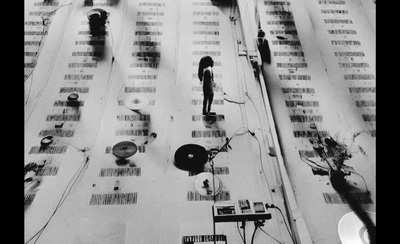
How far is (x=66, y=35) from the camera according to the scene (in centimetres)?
944

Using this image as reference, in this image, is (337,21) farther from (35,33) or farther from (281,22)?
(35,33)

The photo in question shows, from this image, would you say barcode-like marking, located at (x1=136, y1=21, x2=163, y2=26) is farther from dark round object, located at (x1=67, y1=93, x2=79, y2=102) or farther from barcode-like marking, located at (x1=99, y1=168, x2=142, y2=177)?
barcode-like marking, located at (x1=99, y1=168, x2=142, y2=177)

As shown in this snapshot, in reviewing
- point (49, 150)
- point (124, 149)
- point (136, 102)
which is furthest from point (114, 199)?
point (136, 102)

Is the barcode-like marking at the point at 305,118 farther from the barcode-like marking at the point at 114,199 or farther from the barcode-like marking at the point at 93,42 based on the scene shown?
the barcode-like marking at the point at 93,42

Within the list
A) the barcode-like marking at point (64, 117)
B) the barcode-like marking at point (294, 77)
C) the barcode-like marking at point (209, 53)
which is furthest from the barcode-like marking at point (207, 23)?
the barcode-like marking at point (64, 117)

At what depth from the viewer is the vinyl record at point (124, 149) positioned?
21.3ft

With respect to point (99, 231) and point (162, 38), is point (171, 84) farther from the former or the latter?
point (99, 231)

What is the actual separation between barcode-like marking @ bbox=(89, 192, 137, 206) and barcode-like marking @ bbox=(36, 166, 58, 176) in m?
1.07

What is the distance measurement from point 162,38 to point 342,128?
17.8 feet

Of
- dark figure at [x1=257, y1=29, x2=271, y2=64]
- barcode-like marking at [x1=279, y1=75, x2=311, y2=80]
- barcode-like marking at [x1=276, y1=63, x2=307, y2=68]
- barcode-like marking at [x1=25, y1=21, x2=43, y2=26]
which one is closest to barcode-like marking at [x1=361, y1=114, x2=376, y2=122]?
barcode-like marking at [x1=279, y1=75, x2=311, y2=80]

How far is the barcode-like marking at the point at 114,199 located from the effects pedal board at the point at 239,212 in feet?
6.11

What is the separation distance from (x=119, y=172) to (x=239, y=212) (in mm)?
2769

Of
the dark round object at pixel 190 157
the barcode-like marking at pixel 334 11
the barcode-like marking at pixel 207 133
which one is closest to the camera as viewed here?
the dark round object at pixel 190 157
